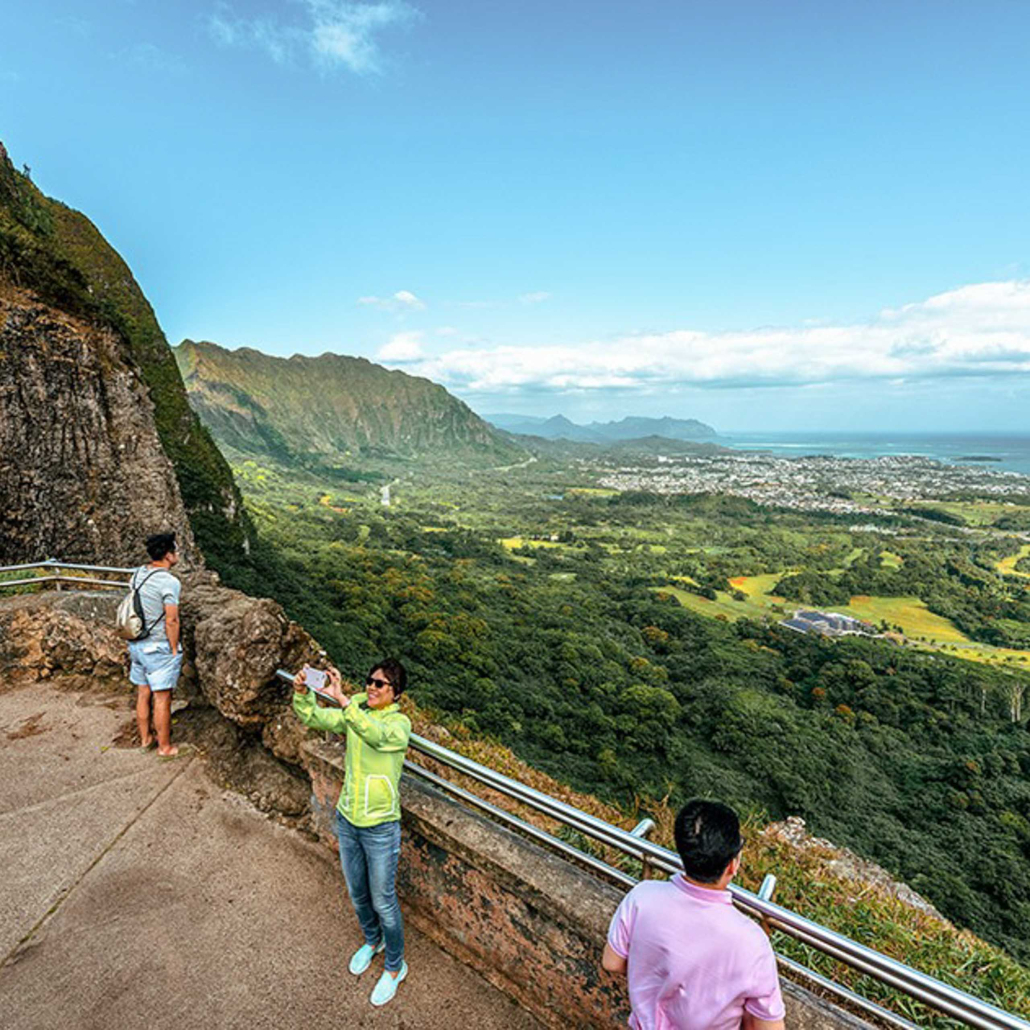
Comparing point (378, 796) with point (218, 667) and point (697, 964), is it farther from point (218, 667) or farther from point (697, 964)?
point (218, 667)

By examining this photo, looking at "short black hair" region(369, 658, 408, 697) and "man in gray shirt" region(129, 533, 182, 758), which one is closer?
"short black hair" region(369, 658, 408, 697)

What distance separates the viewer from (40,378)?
1495 centimetres

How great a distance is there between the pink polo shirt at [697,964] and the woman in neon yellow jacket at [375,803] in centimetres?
141

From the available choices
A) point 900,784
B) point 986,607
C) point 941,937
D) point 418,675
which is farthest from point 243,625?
point 986,607

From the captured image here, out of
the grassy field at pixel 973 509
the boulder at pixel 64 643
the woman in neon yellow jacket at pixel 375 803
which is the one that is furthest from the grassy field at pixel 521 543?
the grassy field at pixel 973 509

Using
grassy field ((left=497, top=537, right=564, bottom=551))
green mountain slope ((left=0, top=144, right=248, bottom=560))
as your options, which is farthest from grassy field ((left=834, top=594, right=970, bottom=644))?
green mountain slope ((left=0, top=144, right=248, bottom=560))

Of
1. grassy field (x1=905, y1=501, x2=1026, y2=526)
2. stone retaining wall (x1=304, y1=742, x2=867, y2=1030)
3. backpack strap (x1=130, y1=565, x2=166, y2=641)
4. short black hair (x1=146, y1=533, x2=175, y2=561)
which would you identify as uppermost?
short black hair (x1=146, y1=533, x2=175, y2=561)

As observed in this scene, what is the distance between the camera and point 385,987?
2781 millimetres

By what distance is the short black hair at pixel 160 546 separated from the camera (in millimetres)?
4316

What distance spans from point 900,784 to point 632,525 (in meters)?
96.7

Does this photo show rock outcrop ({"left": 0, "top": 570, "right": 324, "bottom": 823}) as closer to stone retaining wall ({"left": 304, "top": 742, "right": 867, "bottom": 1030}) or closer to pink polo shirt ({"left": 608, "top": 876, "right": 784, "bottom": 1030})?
stone retaining wall ({"left": 304, "top": 742, "right": 867, "bottom": 1030})

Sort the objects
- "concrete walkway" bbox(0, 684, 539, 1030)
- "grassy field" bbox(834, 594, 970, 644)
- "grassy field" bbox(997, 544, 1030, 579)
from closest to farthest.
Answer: "concrete walkway" bbox(0, 684, 539, 1030), "grassy field" bbox(834, 594, 970, 644), "grassy field" bbox(997, 544, 1030, 579)

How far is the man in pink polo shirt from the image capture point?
1696 mm

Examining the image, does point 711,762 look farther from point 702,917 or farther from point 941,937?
point 702,917
